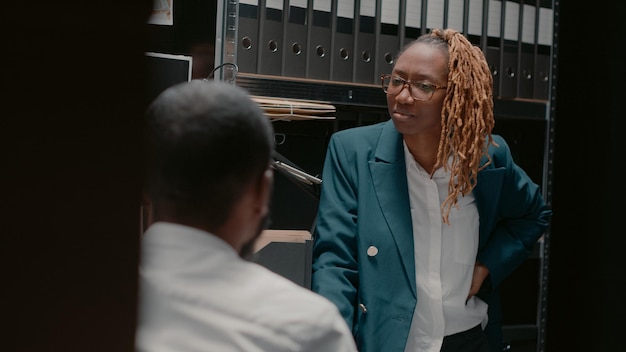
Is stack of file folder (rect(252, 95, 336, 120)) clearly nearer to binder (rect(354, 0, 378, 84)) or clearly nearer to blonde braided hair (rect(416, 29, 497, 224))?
binder (rect(354, 0, 378, 84))

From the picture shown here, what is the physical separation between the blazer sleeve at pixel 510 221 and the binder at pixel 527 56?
0.54 meters

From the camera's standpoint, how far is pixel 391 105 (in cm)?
169

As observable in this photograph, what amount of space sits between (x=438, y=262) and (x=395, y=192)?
0.56ft

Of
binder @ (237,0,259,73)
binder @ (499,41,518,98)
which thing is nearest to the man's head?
binder @ (237,0,259,73)

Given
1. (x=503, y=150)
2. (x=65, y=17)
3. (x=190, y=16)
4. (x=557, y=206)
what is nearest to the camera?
(x=65, y=17)

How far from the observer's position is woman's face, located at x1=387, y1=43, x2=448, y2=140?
1678mm

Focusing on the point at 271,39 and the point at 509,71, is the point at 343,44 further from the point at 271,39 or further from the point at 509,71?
the point at 509,71

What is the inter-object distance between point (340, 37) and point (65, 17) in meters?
1.80

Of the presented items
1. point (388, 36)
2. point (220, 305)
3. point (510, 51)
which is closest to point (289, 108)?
point (388, 36)

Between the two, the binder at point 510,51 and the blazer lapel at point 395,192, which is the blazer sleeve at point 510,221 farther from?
the binder at point 510,51

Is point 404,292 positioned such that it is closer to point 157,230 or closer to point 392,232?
point 392,232

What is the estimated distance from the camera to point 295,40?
6.47 feet

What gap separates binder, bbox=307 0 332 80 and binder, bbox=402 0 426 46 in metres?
0.24

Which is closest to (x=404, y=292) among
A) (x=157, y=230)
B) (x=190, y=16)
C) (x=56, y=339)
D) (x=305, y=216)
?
(x=305, y=216)
